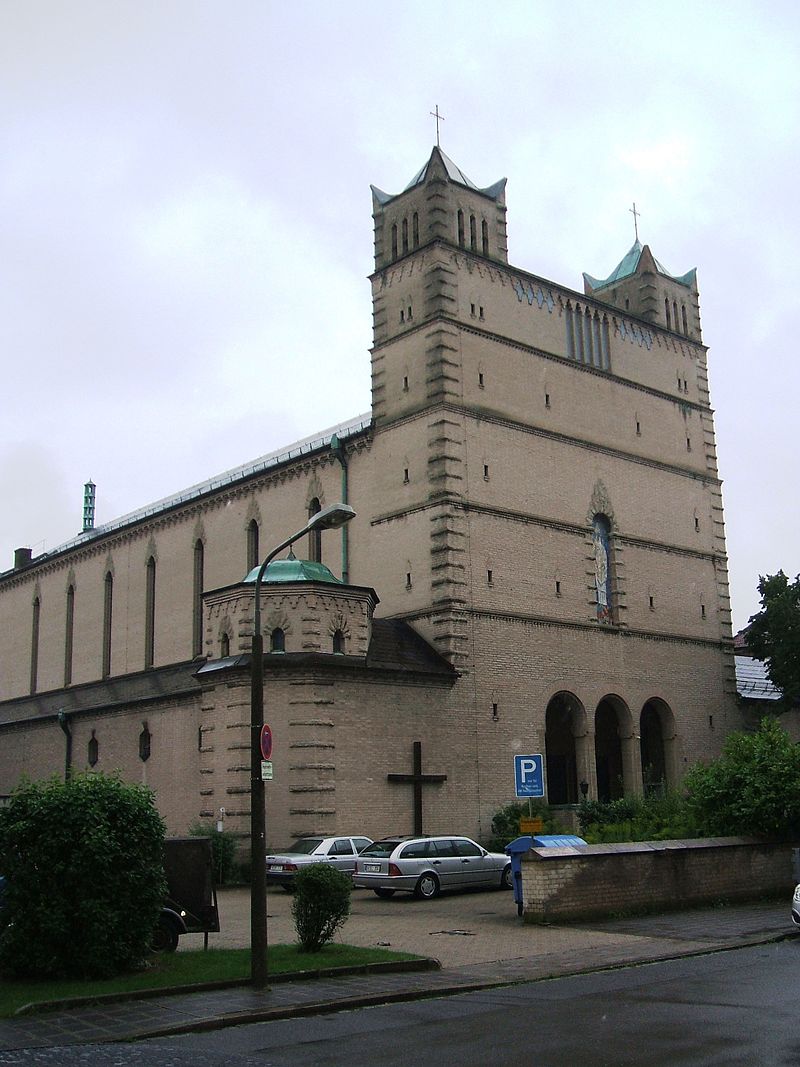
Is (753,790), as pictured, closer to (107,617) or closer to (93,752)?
(93,752)

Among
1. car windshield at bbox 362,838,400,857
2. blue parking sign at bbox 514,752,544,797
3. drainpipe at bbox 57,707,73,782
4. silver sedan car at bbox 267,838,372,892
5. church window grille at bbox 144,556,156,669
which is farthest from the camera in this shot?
church window grille at bbox 144,556,156,669

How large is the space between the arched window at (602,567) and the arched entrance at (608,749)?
318 centimetres

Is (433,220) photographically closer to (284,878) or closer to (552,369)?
(552,369)

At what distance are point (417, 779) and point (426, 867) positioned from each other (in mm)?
7428

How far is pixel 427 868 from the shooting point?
28312 millimetres

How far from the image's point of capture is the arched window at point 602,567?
1697 inches

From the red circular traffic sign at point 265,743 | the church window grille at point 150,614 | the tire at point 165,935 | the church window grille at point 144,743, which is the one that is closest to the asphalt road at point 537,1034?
the red circular traffic sign at point 265,743

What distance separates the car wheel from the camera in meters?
28.2

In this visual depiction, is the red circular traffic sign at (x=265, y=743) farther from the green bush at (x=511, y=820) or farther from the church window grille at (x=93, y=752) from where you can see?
the church window grille at (x=93, y=752)

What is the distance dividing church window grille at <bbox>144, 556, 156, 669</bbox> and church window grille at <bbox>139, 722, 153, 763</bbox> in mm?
9061

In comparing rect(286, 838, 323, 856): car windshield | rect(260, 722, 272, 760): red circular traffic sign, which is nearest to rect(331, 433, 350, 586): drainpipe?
rect(286, 838, 323, 856): car windshield

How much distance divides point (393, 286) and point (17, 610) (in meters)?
32.3

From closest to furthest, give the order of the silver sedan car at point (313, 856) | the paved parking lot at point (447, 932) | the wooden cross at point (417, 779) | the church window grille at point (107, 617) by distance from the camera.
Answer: the paved parking lot at point (447, 932) < the silver sedan car at point (313, 856) < the wooden cross at point (417, 779) < the church window grille at point (107, 617)

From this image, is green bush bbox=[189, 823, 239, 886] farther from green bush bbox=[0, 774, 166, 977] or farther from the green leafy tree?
green bush bbox=[0, 774, 166, 977]
